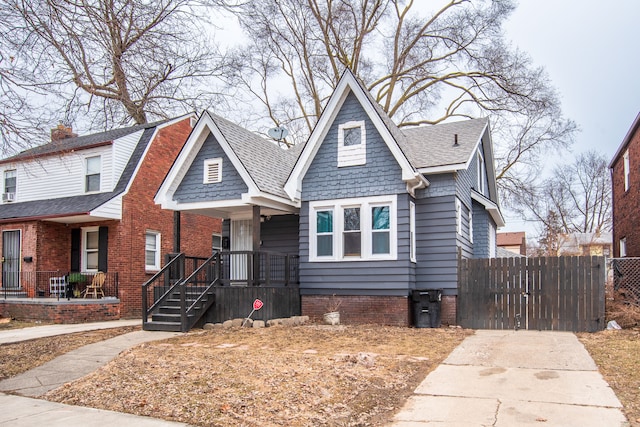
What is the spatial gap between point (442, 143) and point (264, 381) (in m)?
10.7

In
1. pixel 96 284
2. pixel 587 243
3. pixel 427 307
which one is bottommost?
pixel 427 307

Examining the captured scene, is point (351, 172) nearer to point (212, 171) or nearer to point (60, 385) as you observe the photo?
point (212, 171)

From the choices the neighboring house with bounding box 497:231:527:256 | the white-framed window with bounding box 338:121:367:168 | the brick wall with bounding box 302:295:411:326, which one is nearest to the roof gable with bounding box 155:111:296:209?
the white-framed window with bounding box 338:121:367:168

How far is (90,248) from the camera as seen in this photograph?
19.7 metres

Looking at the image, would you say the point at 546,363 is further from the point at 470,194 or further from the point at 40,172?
the point at 40,172

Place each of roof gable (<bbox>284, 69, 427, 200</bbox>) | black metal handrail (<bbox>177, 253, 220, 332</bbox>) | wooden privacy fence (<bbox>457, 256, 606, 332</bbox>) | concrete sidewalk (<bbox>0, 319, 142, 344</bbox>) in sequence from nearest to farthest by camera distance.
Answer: concrete sidewalk (<bbox>0, 319, 142, 344</bbox>) < wooden privacy fence (<bbox>457, 256, 606, 332</bbox>) < black metal handrail (<bbox>177, 253, 220, 332</bbox>) < roof gable (<bbox>284, 69, 427, 200</bbox>)

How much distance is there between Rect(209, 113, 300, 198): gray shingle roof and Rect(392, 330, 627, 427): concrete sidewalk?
23.6 feet

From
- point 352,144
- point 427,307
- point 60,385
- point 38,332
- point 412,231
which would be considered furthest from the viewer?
point 352,144

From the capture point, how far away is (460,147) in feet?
50.5

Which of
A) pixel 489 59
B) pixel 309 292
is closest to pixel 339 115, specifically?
pixel 309 292

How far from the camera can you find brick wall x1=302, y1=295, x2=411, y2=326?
13.9m

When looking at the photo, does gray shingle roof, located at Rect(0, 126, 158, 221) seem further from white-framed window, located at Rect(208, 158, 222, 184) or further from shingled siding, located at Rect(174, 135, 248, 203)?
white-framed window, located at Rect(208, 158, 222, 184)

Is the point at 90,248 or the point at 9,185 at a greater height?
the point at 9,185

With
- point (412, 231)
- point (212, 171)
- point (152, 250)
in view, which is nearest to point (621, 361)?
point (412, 231)
